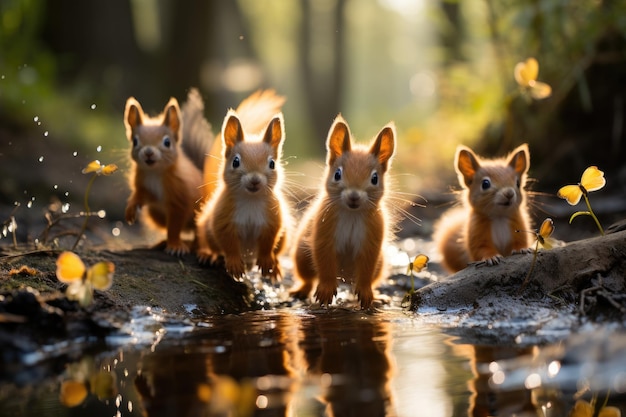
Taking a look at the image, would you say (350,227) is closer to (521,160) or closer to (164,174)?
(521,160)

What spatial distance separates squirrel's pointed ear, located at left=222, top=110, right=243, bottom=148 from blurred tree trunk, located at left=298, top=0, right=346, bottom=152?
74.5 ft

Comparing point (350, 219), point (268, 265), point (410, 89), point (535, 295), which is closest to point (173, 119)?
point (268, 265)

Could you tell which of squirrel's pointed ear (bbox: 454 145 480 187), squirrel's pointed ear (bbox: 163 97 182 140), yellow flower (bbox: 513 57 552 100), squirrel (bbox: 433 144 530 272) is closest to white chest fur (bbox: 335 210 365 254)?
squirrel (bbox: 433 144 530 272)

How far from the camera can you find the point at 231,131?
6320mm

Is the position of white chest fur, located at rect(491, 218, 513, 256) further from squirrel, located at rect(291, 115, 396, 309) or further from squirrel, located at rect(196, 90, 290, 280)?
squirrel, located at rect(196, 90, 290, 280)

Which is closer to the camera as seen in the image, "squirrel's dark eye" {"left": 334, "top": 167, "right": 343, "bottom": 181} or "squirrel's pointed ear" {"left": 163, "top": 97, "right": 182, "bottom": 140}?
"squirrel's dark eye" {"left": 334, "top": 167, "right": 343, "bottom": 181}

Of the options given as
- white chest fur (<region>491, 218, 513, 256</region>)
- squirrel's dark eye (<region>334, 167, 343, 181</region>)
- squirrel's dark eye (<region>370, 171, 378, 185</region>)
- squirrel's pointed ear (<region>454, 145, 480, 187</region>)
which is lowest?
white chest fur (<region>491, 218, 513, 256</region>)

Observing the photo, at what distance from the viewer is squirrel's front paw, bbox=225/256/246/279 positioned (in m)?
6.18

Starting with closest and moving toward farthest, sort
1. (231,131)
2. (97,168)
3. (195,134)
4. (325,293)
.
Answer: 1. (97,168)
2. (325,293)
3. (231,131)
4. (195,134)

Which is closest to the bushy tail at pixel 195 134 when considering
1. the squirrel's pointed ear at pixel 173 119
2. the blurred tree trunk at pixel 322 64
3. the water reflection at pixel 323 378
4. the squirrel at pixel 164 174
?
the squirrel at pixel 164 174

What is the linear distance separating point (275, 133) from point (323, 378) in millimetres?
2947

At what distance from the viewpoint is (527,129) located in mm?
10203

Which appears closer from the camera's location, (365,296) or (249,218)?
(365,296)

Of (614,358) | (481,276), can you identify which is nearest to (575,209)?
(481,276)
